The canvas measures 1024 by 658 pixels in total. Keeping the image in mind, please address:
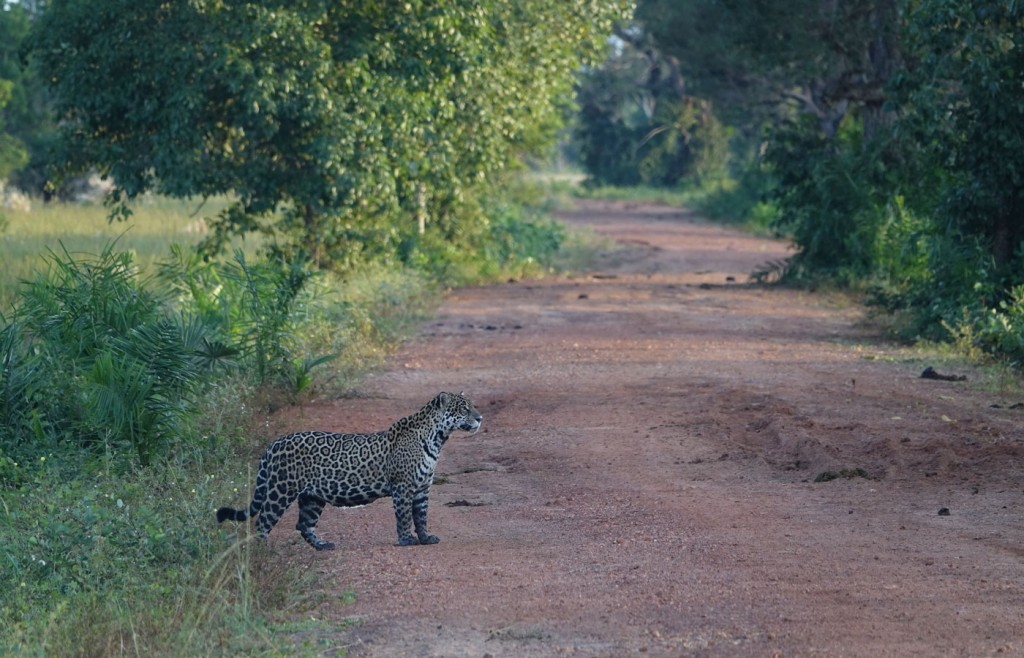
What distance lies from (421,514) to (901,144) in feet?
50.4

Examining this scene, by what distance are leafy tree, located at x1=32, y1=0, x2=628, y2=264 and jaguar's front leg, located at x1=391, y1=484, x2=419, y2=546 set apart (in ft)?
30.3

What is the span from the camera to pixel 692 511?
25.8 ft

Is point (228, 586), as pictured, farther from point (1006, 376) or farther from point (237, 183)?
point (237, 183)

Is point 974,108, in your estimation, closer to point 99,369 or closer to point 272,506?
point 99,369

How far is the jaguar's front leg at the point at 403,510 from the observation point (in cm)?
711

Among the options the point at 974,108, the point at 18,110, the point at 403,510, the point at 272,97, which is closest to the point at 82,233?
the point at 272,97

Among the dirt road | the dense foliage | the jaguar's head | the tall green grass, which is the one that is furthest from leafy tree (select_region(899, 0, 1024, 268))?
the tall green grass

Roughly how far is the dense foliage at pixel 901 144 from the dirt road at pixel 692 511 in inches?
58.5

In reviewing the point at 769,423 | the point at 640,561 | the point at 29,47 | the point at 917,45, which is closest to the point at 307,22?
the point at 29,47

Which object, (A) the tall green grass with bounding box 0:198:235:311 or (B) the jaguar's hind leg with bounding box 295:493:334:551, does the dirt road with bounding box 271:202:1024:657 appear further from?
(A) the tall green grass with bounding box 0:198:235:311

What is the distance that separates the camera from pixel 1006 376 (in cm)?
1282

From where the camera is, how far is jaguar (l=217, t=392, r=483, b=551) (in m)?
7.10

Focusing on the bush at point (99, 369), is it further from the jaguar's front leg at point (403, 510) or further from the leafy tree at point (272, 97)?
the leafy tree at point (272, 97)

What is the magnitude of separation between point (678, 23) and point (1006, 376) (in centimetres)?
2805
